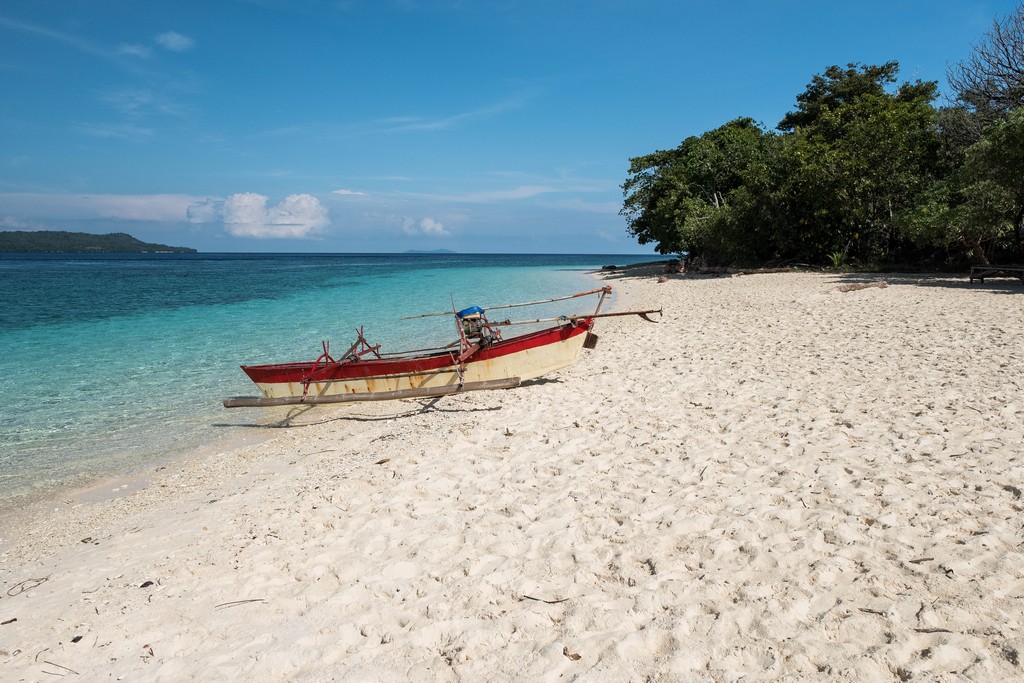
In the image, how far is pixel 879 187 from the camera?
26.5 metres

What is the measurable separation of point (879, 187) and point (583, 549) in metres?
29.1

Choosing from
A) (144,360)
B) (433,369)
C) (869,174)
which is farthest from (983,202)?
(144,360)

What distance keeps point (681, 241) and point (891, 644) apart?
4010 cm

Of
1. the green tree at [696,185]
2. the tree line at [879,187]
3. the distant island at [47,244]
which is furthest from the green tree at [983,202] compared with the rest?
the distant island at [47,244]

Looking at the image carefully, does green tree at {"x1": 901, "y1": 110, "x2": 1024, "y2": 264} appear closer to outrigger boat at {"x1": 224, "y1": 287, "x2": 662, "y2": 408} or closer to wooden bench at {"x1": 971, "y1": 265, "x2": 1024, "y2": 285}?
wooden bench at {"x1": 971, "y1": 265, "x2": 1024, "y2": 285}

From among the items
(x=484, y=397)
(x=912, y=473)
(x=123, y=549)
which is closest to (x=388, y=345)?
(x=484, y=397)

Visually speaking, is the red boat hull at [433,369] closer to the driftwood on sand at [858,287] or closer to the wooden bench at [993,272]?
the driftwood on sand at [858,287]

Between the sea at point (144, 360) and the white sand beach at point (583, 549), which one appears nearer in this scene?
the white sand beach at point (583, 549)

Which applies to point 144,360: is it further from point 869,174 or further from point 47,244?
point 47,244

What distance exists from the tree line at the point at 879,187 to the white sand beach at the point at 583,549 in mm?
14783

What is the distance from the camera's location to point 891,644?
323 cm

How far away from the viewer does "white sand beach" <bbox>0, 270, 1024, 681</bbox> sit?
3.50m

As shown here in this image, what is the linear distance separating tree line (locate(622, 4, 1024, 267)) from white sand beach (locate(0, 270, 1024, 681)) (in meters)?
14.8

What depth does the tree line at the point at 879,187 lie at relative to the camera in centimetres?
1978
